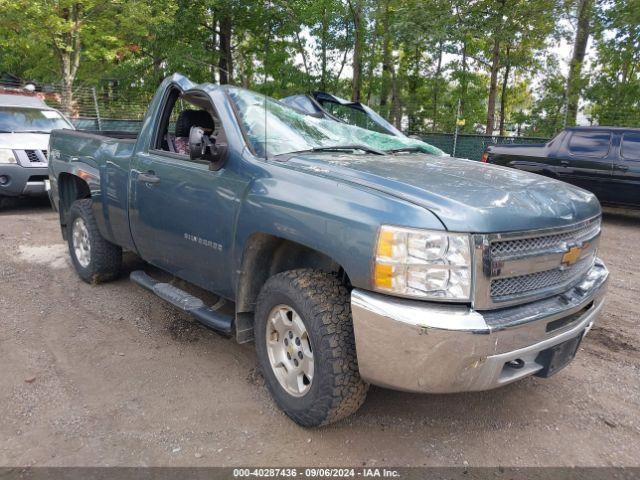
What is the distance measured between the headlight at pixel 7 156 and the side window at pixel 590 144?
9.61 meters

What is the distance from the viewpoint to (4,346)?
3656 millimetres

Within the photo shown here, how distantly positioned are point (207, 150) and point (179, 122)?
4.03 ft

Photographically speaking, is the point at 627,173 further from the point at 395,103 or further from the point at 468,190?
the point at 395,103

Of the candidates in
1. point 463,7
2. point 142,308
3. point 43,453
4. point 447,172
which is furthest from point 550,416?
point 463,7

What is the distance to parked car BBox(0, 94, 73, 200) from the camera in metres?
8.01

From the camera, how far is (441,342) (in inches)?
83.7

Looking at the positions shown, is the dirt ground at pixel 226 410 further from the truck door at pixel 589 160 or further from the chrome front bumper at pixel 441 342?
the truck door at pixel 589 160

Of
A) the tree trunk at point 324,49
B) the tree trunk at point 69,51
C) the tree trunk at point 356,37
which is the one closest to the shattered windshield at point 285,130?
the tree trunk at point 356,37

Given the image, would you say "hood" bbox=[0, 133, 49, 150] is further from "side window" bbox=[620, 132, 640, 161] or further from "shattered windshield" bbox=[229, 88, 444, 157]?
"side window" bbox=[620, 132, 640, 161]

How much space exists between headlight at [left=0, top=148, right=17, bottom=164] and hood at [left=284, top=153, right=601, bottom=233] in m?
6.92

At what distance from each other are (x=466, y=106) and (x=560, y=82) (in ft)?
15.2

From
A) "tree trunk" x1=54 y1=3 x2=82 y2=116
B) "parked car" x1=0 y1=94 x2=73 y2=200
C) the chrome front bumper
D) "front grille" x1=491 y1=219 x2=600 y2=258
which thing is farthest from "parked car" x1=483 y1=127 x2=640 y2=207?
"tree trunk" x1=54 y1=3 x2=82 y2=116

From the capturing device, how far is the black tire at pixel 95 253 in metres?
4.70

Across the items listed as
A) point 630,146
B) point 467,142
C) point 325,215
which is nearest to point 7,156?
point 325,215
